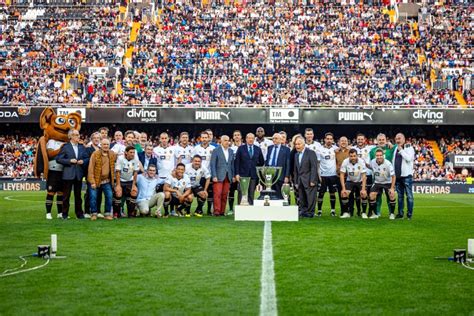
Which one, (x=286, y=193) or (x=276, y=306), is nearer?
(x=276, y=306)

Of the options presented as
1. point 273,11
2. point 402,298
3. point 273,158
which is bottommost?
point 402,298

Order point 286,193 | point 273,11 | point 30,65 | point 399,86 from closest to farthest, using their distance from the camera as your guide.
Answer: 1. point 286,193
2. point 399,86
3. point 30,65
4. point 273,11

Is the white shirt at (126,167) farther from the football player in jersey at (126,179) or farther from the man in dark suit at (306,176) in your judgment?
the man in dark suit at (306,176)

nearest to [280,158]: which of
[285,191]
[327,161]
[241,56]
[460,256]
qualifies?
[285,191]

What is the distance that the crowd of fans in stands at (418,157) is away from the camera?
4225 cm

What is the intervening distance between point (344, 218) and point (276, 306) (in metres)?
11.1

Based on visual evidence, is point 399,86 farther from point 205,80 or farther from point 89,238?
point 89,238

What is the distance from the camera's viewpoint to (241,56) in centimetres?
4719

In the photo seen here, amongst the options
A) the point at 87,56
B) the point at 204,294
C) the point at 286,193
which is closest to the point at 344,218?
the point at 286,193

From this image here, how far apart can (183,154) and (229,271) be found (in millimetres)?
10212

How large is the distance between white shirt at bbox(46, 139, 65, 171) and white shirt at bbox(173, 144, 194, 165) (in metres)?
2.91

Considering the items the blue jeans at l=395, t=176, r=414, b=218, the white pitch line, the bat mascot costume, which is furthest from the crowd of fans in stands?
the white pitch line

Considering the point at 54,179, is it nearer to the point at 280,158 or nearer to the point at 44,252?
the point at 280,158

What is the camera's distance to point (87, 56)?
157 feet
